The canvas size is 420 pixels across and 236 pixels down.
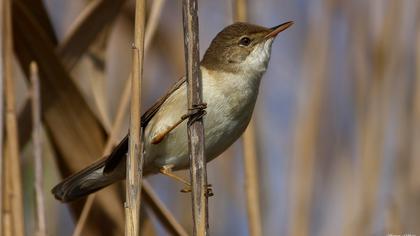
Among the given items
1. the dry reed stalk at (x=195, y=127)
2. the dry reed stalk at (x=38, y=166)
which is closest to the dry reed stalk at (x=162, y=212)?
the dry reed stalk at (x=38, y=166)

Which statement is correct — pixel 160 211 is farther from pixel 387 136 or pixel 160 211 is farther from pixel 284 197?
pixel 387 136

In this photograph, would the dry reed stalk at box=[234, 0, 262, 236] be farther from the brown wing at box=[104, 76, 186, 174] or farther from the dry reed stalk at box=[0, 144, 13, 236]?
the dry reed stalk at box=[0, 144, 13, 236]

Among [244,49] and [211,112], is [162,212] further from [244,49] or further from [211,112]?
[244,49]

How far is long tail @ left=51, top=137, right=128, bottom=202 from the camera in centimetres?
238

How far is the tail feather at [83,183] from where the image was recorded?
7.81 feet

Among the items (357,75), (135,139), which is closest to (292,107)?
(357,75)

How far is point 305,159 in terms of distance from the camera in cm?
271

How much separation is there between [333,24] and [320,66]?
187 mm

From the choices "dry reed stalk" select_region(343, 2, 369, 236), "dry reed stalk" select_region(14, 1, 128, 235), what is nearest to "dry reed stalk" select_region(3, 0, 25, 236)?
"dry reed stalk" select_region(14, 1, 128, 235)

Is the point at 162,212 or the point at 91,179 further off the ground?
the point at 91,179

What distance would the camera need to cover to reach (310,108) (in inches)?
108

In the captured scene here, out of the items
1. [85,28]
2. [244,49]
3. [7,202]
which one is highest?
[85,28]

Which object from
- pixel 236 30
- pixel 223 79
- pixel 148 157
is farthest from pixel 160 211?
pixel 236 30

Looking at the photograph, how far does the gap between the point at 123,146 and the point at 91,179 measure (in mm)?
250
